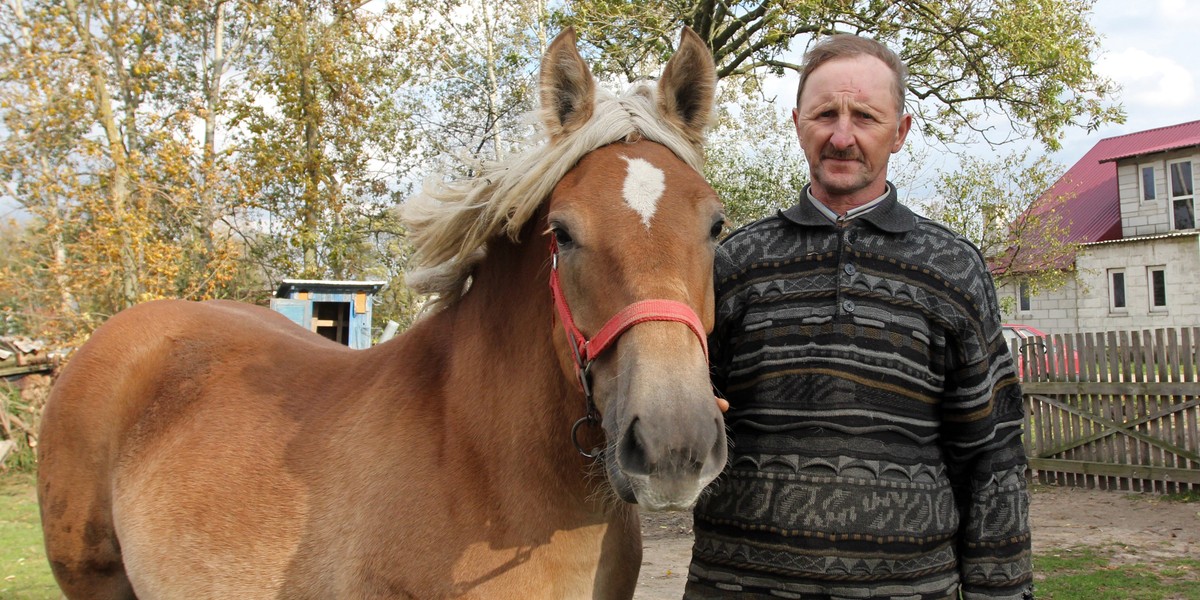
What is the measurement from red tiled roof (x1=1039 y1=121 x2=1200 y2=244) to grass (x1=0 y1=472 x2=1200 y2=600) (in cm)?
2387

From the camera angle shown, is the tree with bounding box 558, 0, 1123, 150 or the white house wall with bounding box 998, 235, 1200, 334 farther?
the white house wall with bounding box 998, 235, 1200, 334

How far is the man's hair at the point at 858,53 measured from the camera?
219 centimetres

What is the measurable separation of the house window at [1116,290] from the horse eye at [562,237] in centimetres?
3246

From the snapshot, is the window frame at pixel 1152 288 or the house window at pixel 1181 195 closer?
the house window at pixel 1181 195

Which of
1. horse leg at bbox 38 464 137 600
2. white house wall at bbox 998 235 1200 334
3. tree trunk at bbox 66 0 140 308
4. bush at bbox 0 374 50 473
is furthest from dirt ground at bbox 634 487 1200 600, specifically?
white house wall at bbox 998 235 1200 334

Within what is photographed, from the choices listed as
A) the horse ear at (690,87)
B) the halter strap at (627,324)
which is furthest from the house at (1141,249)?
the halter strap at (627,324)

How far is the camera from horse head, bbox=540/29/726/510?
1.58m

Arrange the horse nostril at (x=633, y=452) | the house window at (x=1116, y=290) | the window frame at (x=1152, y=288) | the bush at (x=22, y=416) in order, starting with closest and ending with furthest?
the horse nostril at (x=633, y=452) < the bush at (x=22, y=416) < the window frame at (x=1152, y=288) < the house window at (x=1116, y=290)

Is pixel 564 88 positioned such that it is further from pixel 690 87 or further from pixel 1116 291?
pixel 1116 291

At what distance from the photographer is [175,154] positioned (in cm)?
1160

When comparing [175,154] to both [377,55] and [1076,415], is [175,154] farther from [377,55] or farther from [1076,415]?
[1076,415]

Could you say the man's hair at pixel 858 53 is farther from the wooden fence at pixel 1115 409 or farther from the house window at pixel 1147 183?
the house window at pixel 1147 183

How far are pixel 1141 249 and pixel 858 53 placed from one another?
31.6 metres

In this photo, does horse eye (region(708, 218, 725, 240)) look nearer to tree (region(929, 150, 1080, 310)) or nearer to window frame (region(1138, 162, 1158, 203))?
tree (region(929, 150, 1080, 310))
